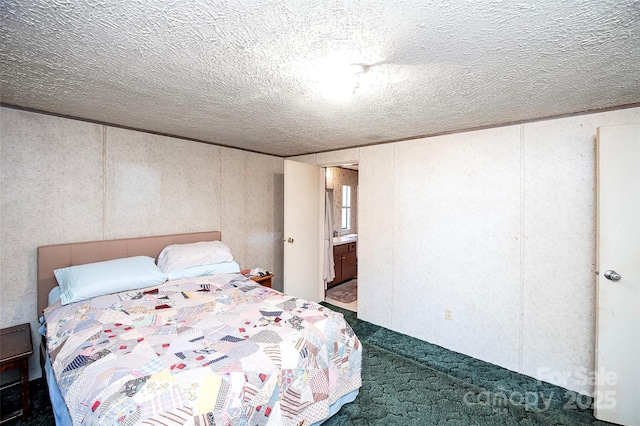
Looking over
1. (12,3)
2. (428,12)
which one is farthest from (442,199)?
(12,3)

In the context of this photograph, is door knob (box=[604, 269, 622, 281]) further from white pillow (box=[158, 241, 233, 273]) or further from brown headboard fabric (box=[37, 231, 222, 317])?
brown headboard fabric (box=[37, 231, 222, 317])

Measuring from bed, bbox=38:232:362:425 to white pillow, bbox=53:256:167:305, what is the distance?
37mm

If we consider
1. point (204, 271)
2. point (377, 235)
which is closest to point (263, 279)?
point (204, 271)

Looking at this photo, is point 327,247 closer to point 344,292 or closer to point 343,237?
point 344,292

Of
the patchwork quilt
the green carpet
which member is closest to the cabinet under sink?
the green carpet

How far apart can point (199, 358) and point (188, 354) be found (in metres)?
0.09

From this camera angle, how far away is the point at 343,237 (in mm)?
5613

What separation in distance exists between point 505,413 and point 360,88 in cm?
263

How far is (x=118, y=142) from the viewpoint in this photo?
2732mm

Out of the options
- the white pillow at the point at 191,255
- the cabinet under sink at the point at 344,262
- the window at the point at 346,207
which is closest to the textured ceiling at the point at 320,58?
the white pillow at the point at 191,255

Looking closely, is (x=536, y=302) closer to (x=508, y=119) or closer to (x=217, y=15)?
(x=508, y=119)

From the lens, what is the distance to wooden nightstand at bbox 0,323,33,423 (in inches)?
70.9

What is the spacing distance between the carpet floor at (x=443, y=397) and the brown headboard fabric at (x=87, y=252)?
838 mm

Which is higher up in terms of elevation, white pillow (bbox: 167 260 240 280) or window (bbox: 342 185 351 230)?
window (bbox: 342 185 351 230)
